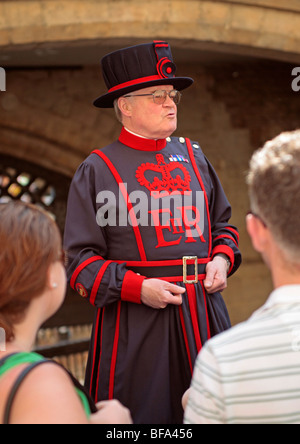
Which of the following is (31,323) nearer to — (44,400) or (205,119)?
(44,400)

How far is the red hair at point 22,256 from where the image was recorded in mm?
1374

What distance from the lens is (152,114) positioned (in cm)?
249

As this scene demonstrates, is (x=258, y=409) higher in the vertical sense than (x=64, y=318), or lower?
lower

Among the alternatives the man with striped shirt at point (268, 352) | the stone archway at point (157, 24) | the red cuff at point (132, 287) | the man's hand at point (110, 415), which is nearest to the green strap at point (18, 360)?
the man's hand at point (110, 415)

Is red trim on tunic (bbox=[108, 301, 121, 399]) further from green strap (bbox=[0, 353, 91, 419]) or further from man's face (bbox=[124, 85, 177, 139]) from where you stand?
green strap (bbox=[0, 353, 91, 419])

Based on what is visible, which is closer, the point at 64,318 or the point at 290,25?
the point at 290,25

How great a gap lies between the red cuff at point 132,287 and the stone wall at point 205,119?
13.1 feet

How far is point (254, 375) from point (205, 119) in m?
5.46

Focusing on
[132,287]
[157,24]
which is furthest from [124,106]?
[157,24]

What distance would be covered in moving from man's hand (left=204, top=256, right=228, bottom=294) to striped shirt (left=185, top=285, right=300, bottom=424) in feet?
3.72

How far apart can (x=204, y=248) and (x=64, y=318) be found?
4393mm
